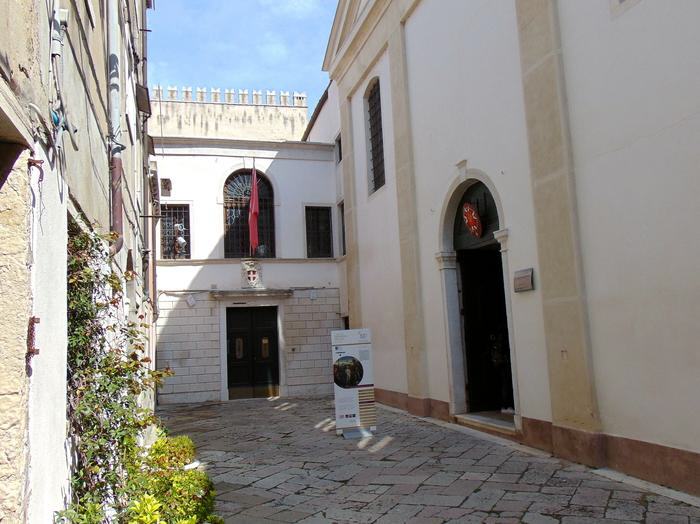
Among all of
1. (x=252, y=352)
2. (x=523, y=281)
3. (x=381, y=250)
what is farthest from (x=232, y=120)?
(x=523, y=281)

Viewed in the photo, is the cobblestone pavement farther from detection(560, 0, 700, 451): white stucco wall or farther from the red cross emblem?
the red cross emblem

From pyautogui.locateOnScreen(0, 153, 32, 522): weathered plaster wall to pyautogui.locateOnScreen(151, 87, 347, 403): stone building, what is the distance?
13.5 m

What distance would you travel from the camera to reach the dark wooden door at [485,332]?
400 inches

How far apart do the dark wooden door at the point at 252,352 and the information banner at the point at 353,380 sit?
6.80m

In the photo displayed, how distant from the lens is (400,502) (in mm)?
5777

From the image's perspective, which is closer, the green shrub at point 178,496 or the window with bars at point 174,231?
the green shrub at point 178,496

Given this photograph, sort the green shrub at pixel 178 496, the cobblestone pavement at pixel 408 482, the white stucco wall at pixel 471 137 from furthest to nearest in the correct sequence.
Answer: the white stucco wall at pixel 471 137 → the cobblestone pavement at pixel 408 482 → the green shrub at pixel 178 496

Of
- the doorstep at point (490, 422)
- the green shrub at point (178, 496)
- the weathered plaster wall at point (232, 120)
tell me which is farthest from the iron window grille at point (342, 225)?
the green shrub at point (178, 496)

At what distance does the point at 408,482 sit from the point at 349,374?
3.15 metres

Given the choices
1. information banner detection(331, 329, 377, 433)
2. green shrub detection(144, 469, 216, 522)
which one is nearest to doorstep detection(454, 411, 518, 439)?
information banner detection(331, 329, 377, 433)

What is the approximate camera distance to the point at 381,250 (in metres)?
13.4

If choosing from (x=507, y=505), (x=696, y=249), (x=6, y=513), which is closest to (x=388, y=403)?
(x=507, y=505)

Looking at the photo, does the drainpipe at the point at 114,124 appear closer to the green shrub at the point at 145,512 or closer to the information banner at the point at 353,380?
the green shrub at the point at 145,512

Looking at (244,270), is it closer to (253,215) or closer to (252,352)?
(253,215)
